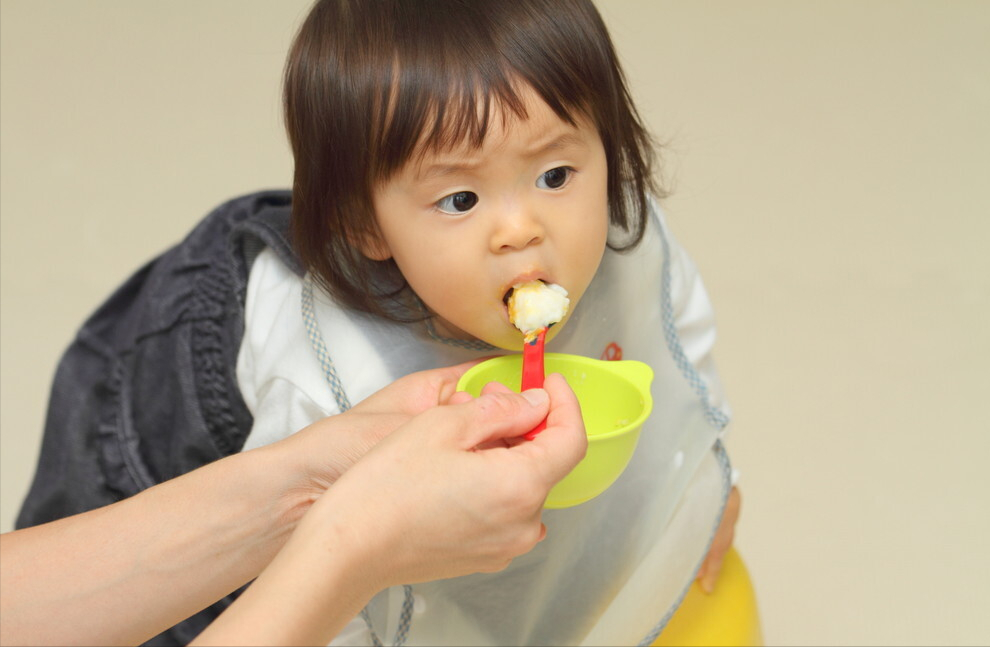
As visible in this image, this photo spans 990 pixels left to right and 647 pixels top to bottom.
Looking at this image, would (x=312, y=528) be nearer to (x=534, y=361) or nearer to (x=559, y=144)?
(x=534, y=361)

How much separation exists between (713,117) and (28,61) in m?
1.19

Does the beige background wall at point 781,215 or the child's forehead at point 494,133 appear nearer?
the child's forehead at point 494,133

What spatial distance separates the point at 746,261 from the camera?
1651 millimetres

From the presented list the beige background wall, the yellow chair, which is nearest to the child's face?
the yellow chair

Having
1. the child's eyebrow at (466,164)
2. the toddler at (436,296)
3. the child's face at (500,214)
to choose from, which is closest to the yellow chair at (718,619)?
the toddler at (436,296)

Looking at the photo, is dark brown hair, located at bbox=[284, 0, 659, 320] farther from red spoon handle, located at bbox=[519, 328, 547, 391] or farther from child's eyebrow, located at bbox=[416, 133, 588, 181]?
red spoon handle, located at bbox=[519, 328, 547, 391]

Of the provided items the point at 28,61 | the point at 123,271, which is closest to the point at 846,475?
the point at 123,271

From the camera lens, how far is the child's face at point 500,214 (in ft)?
2.38

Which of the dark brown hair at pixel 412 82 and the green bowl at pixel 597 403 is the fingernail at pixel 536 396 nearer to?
the green bowl at pixel 597 403

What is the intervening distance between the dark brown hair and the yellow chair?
429 mm

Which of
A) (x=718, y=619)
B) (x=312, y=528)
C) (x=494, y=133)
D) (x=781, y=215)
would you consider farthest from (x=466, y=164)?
Result: (x=781, y=215)

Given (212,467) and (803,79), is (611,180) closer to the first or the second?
(212,467)

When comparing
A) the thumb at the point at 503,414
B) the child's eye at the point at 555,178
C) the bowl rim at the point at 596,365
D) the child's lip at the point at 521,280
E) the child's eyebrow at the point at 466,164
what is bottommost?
the bowl rim at the point at 596,365

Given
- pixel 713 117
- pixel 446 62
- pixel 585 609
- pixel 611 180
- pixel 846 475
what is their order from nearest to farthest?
Answer: pixel 446 62, pixel 611 180, pixel 585 609, pixel 846 475, pixel 713 117
